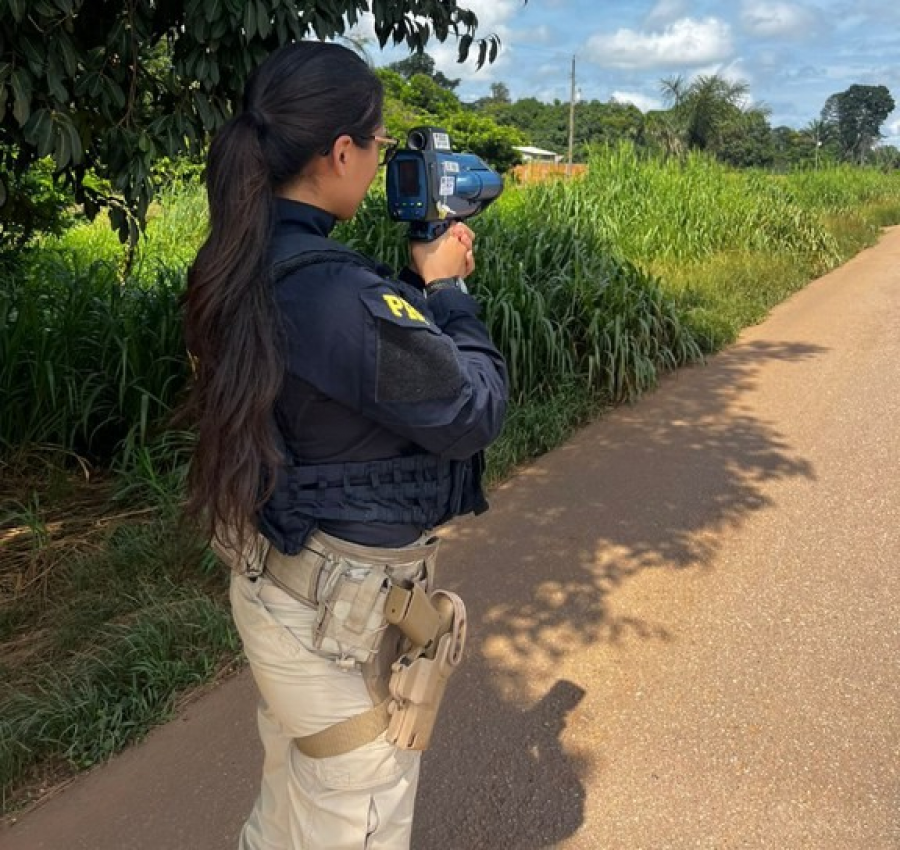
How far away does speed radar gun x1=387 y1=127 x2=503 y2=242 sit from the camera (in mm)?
1718

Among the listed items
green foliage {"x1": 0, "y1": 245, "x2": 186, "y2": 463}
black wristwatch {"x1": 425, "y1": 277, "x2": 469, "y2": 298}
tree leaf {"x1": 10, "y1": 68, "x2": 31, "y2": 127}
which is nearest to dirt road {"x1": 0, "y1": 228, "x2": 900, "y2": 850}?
black wristwatch {"x1": 425, "y1": 277, "x2": 469, "y2": 298}

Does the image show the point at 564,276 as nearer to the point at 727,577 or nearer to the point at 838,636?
the point at 727,577

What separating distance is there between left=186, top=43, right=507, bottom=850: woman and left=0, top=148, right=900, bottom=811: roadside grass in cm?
156

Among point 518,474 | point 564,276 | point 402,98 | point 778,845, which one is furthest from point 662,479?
point 402,98

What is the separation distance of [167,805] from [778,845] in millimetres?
1771

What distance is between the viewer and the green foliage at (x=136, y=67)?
2.63m

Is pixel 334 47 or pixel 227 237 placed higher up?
pixel 334 47

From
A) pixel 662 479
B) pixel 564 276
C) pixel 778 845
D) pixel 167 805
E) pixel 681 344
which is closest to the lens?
pixel 778 845

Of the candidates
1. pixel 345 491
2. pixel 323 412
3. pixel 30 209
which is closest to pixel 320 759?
pixel 345 491

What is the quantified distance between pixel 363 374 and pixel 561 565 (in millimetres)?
2765

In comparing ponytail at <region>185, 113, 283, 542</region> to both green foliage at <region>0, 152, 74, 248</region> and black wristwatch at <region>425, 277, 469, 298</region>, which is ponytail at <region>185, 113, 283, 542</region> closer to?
black wristwatch at <region>425, 277, 469, 298</region>

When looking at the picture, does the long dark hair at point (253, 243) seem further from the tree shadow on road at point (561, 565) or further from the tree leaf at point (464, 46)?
the tree leaf at point (464, 46)

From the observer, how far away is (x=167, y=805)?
2607mm

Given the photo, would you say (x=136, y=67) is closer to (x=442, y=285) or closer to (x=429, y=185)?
(x=429, y=185)
